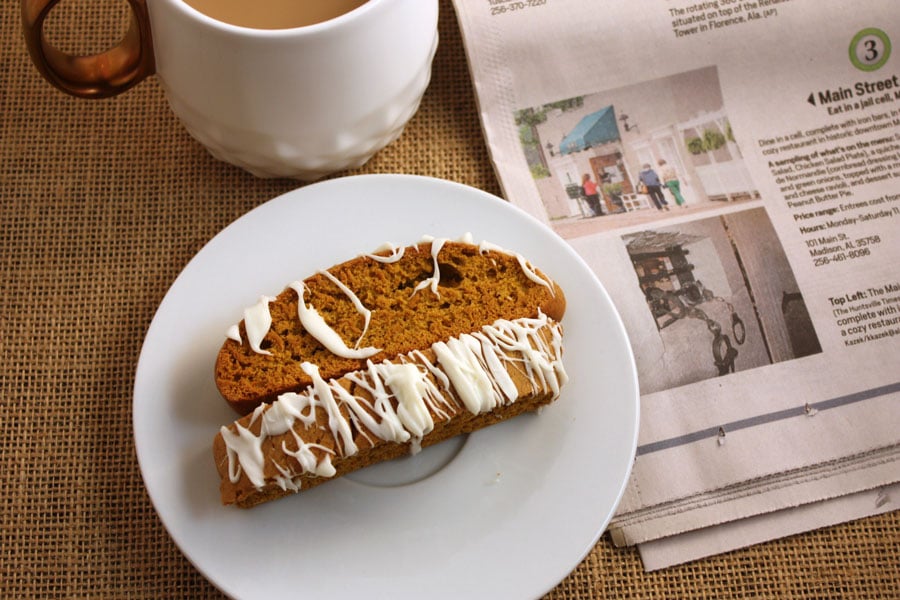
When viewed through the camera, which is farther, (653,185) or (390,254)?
(653,185)

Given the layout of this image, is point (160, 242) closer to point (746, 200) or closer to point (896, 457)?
point (746, 200)

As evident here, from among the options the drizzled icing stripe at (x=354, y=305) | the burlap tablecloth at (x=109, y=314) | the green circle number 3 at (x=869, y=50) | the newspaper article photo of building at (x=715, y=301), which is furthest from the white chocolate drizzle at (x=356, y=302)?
the green circle number 3 at (x=869, y=50)

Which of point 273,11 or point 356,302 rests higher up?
point 273,11

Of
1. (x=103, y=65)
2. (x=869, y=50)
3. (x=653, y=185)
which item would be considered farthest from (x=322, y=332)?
(x=869, y=50)

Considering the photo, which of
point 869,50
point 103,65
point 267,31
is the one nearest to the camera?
point 267,31

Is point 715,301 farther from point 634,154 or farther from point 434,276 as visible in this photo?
point 434,276
